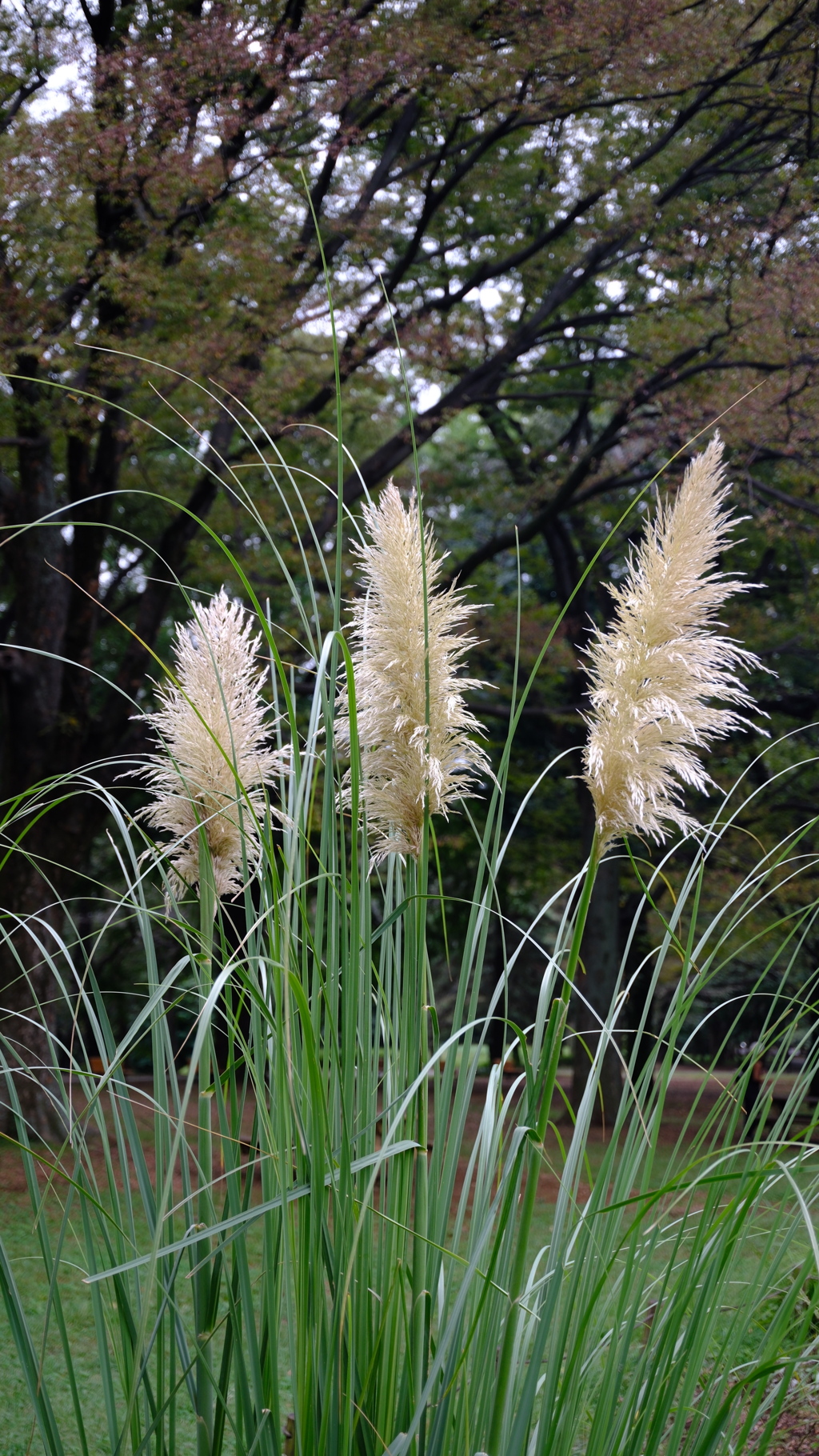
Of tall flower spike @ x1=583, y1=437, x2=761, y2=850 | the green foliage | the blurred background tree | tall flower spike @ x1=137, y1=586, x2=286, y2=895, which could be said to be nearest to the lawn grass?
the green foliage

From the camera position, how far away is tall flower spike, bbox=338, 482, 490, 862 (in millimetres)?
1514

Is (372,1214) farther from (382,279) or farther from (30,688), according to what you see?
(30,688)

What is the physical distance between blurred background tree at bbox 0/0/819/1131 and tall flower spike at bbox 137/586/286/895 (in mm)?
4433

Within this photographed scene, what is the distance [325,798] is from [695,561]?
22.4 inches

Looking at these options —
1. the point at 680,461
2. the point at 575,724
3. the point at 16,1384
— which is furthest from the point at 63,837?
the point at 680,461

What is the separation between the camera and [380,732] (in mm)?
1543

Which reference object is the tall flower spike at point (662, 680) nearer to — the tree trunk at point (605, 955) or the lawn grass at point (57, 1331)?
the lawn grass at point (57, 1331)

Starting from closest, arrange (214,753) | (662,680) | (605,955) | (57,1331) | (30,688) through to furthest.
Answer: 1. (662,680)
2. (214,753)
3. (57,1331)
4. (30,688)
5. (605,955)

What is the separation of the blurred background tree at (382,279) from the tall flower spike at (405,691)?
4.57 metres

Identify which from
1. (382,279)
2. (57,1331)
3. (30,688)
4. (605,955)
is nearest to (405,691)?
(57,1331)

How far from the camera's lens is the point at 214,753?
159 centimetres

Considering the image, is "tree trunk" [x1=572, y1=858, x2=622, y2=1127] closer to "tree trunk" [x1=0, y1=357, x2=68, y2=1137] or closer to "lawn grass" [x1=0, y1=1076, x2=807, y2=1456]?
"lawn grass" [x1=0, y1=1076, x2=807, y2=1456]

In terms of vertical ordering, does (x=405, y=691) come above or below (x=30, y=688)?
below

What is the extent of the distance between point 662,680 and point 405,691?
349mm
